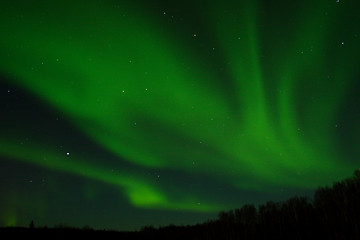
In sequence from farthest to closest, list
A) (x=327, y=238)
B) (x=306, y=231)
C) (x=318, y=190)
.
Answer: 1. (x=318, y=190)
2. (x=306, y=231)
3. (x=327, y=238)

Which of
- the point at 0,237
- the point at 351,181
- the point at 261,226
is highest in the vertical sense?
the point at 351,181

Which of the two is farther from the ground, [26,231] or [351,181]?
[351,181]

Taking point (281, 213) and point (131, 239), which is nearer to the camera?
point (281, 213)

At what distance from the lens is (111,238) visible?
54.3 metres

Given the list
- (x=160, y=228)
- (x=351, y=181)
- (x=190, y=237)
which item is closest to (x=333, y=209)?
(x=351, y=181)

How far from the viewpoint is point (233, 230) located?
52.0 meters

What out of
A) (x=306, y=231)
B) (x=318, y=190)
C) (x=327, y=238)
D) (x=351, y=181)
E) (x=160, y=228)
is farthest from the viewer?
(x=160, y=228)

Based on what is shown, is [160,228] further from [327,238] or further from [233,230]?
[327,238]

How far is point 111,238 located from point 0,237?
19116mm

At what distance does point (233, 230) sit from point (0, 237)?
1278 inches

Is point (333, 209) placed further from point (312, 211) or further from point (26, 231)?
point (26, 231)

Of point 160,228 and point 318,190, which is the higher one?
point 318,190

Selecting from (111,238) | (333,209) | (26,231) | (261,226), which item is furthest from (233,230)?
(26,231)

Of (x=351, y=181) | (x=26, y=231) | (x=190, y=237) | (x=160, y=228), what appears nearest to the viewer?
(x=26, y=231)
